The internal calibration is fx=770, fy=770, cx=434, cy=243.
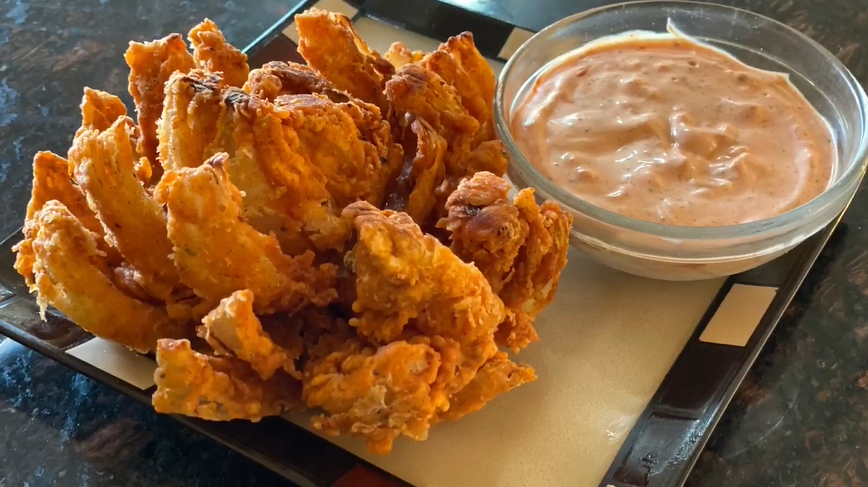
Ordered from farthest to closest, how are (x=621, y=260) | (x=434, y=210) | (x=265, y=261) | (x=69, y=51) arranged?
(x=69, y=51), (x=621, y=260), (x=434, y=210), (x=265, y=261)

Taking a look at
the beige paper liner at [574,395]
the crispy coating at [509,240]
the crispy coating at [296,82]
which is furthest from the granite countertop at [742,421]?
the crispy coating at [296,82]

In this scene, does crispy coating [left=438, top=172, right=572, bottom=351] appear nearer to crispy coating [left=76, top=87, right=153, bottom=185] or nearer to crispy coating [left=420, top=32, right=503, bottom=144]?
crispy coating [left=420, top=32, right=503, bottom=144]

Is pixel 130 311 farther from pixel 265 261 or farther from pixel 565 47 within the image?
pixel 565 47

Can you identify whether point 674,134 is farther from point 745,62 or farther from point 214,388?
point 214,388

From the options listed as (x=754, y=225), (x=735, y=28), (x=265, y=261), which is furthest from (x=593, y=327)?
(x=735, y=28)

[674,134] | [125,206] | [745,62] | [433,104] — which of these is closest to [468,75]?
[433,104]

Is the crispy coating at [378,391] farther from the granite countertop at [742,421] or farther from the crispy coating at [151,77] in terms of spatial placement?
the crispy coating at [151,77]

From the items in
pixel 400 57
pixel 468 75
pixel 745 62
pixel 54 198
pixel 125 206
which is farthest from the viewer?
pixel 745 62
